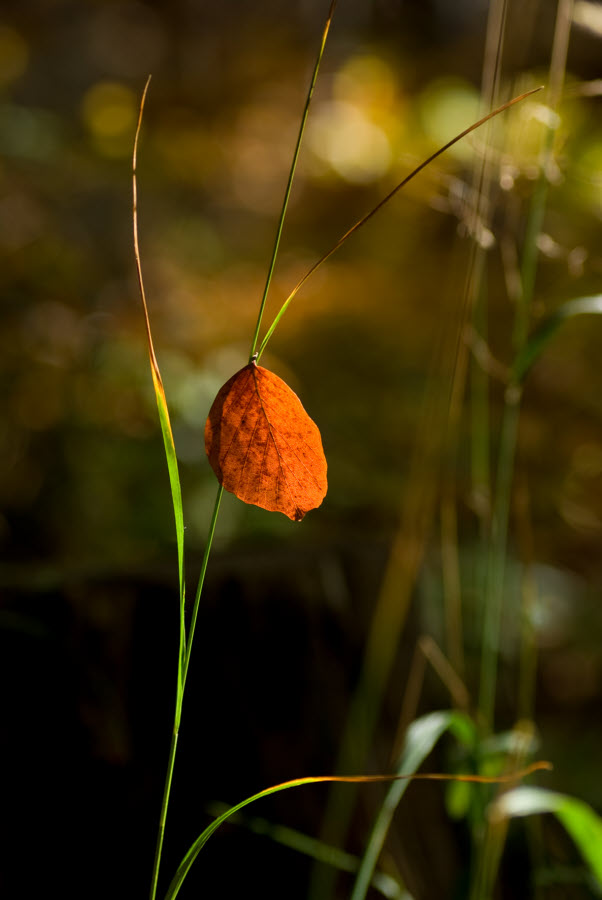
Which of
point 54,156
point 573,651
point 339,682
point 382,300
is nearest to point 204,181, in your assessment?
point 54,156

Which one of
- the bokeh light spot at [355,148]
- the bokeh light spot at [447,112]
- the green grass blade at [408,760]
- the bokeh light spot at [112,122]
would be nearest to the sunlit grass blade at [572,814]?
the green grass blade at [408,760]

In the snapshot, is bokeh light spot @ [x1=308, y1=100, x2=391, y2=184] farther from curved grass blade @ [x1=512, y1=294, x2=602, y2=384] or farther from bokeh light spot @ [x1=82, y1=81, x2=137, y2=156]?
curved grass blade @ [x1=512, y1=294, x2=602, y2=384]

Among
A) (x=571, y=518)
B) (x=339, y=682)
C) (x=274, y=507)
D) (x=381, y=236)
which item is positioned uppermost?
(x=381, y=236)

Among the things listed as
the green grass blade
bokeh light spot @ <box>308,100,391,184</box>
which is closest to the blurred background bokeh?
bokeh light spot @ <box>308,100,391,184</box>

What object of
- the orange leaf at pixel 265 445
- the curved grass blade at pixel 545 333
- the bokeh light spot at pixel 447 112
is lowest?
the orange leaf at pixel 265 445

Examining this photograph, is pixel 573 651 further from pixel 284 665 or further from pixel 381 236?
pixel 381 236

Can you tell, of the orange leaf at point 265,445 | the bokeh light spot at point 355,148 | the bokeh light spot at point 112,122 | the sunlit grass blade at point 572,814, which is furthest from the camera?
the bokeh light spot at point 112,122

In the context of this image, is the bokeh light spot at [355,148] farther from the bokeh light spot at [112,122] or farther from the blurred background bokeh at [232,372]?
the bokeh light spot at [112,122]
